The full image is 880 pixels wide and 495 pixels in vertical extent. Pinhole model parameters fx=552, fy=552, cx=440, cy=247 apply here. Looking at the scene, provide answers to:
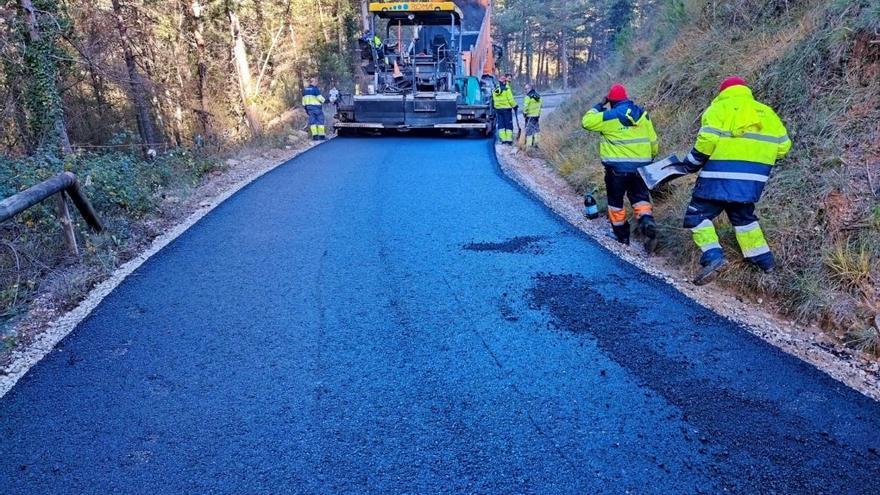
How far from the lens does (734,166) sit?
429cm

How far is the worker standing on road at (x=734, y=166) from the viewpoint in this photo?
417 centimetres

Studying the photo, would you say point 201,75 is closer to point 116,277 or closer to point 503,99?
point 503,99

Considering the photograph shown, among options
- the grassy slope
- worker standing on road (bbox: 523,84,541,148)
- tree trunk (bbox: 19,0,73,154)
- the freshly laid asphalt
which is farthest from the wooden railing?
worker standing on road (bbox: 523,84,541,148)

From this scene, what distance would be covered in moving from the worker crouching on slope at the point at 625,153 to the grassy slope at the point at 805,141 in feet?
0.98

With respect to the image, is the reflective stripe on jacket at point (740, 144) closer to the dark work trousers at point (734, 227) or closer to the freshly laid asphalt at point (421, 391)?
the dark work trousers at point (734, 227)

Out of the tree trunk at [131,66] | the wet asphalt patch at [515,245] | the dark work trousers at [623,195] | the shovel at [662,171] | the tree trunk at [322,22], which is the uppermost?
the tree trunk at [322,22]

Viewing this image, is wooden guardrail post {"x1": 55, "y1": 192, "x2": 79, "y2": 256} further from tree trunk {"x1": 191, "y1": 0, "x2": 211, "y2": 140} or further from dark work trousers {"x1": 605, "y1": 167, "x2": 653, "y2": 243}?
tree trunk {"x1": 191, "y1": 0, "x2": 211, "y2": 140}

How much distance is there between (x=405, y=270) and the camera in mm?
5039

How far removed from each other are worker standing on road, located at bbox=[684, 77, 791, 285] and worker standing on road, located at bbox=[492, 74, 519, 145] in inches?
354

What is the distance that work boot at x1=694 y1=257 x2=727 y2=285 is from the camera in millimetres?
4477

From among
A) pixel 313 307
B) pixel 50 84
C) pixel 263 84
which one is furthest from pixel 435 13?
pixel 313 307

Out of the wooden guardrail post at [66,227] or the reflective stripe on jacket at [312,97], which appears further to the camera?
the reflective stripe on jacket at [312,97]

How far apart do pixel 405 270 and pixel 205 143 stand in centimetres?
1004

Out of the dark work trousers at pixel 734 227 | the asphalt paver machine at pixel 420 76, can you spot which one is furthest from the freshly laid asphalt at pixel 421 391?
the asphalt paver machine at pixel 420 76
